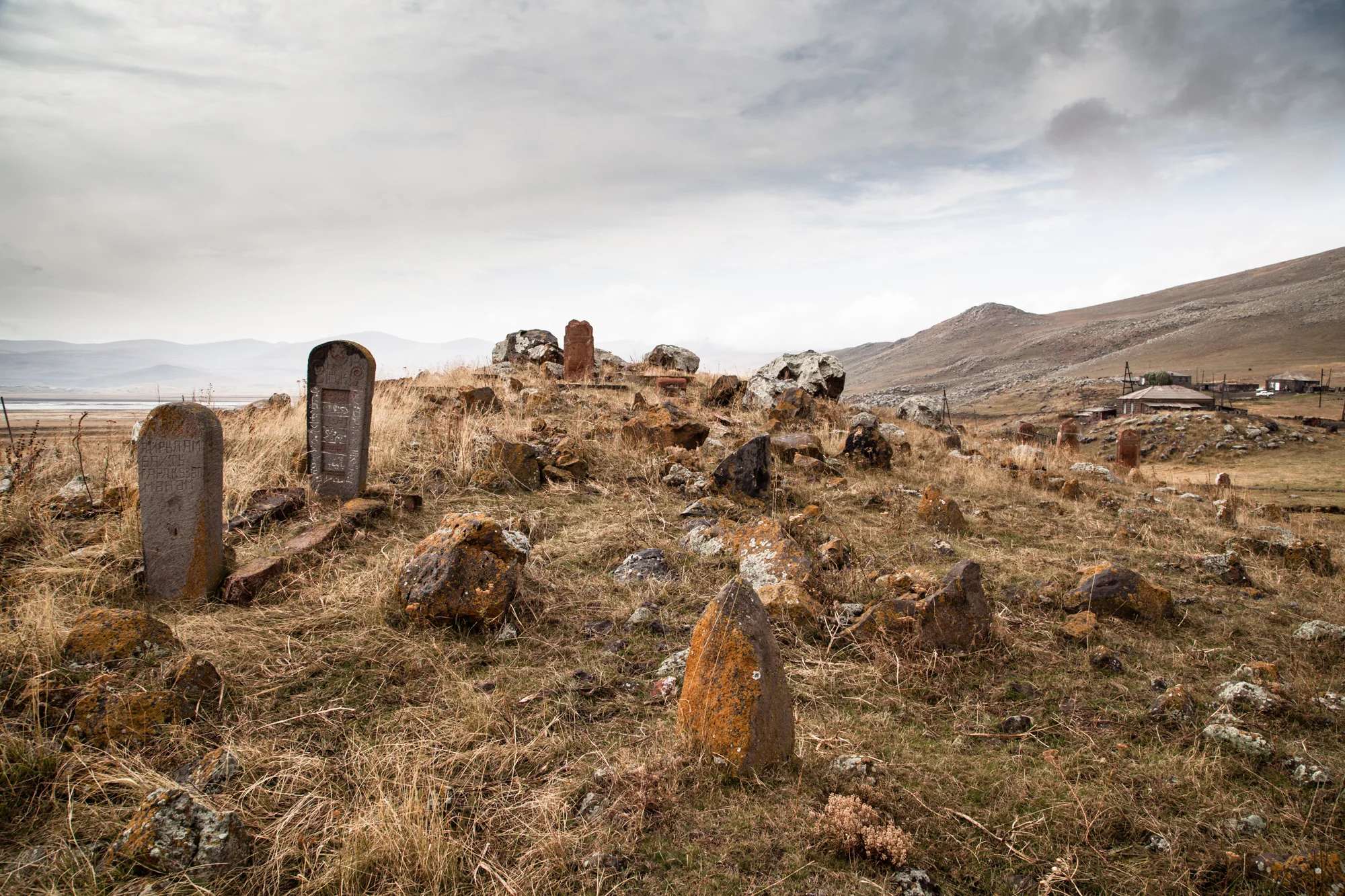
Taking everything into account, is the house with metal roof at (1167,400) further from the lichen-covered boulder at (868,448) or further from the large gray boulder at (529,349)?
the large gray boulder at (529,349)

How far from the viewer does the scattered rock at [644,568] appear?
5.09 m

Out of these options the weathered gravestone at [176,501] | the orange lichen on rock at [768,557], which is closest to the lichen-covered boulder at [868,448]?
the orange lichen on rock at [768,557]

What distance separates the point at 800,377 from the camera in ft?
48.5

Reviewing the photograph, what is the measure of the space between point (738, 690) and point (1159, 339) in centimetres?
9831

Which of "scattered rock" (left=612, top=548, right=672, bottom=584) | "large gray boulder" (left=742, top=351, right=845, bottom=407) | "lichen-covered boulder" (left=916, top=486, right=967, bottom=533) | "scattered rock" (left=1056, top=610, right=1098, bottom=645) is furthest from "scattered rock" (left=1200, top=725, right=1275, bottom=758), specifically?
"large gray boulder" (left=742, top=351, right=845, bottom=407)

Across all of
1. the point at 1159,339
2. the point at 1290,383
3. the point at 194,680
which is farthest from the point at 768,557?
the point at 1159,339

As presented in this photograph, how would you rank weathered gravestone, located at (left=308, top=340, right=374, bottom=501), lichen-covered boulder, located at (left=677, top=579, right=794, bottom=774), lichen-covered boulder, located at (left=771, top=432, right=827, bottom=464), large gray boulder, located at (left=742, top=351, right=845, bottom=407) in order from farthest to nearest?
1. large gray boulder, located at (left=742, top=351, right=845, bottom=407)
2. lichen-covered boulder, located at (left=771, top=432, right=827, bottom=464)
3. weathered gravestone, located at (left=308, top=340, right=374, bottom=501)
4. lichen-covered boulder, located at (left=677, top=579, right=794, bottom=774)

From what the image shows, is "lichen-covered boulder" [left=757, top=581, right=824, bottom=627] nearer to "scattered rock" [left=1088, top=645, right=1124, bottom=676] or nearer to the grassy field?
the grassy field

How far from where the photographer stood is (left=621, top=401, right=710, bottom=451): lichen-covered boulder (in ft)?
29.5

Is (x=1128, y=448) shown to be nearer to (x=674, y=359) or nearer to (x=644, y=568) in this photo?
(x=674, y=359)

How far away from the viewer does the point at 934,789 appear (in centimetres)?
270

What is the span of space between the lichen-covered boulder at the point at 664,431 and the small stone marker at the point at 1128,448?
38.7 ft

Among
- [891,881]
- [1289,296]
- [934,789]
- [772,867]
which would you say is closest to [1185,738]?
[934,789]

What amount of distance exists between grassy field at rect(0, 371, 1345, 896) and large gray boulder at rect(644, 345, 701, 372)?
39.5ft
